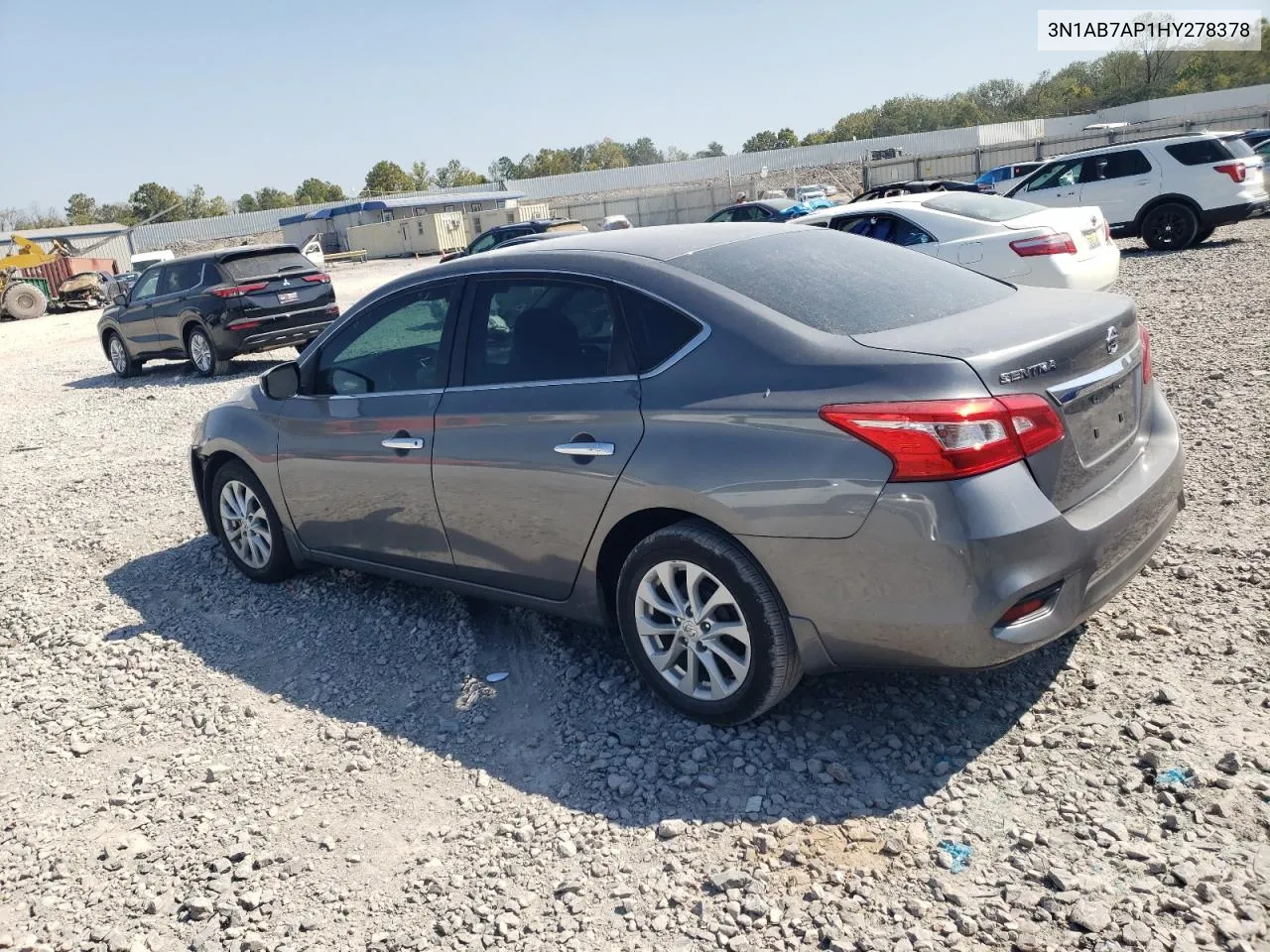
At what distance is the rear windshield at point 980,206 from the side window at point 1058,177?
20.8 ft

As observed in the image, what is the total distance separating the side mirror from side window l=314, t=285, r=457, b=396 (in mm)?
122

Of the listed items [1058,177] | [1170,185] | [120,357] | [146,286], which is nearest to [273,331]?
[146,286]

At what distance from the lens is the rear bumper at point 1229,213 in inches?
604

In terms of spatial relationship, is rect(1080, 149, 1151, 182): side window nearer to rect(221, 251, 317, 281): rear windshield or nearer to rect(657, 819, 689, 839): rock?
rect(221, 251, 317, 281): rear windshield

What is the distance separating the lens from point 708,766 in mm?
3539

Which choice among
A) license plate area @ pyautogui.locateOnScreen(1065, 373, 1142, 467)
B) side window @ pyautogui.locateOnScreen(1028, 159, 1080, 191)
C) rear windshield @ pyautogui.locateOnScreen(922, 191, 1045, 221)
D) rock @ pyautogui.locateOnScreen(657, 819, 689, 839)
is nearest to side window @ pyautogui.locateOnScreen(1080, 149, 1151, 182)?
side window @ pyautogui.locateOnScreen(1028, 159, 1080, 191)

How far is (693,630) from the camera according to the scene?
3.62 metres

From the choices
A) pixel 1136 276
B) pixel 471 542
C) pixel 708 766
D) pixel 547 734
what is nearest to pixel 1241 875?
pixel 708 766

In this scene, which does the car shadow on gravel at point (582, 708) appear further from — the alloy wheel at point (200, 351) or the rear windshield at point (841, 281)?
the alloy wheel at point (200, 351)

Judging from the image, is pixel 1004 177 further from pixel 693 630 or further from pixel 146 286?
pixel 693 630

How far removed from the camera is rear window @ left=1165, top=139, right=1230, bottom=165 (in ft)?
51.0

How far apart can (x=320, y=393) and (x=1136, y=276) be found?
1207 cm

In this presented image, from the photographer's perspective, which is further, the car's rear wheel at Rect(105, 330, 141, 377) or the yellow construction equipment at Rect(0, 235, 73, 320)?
the yellow construction equipment at Rect(0, 235, 73, 320)

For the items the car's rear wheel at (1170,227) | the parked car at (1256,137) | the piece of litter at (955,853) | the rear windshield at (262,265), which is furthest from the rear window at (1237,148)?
the piece of litter at (955,853)
